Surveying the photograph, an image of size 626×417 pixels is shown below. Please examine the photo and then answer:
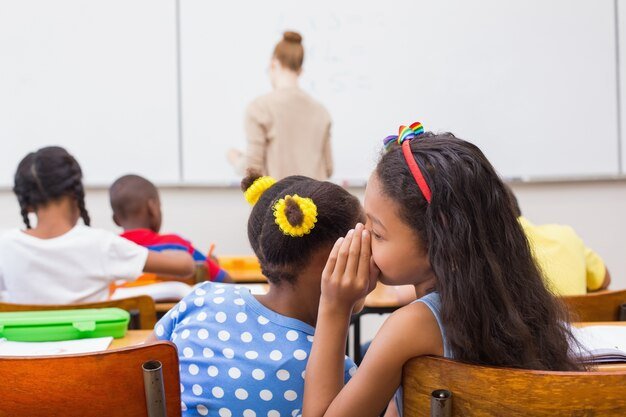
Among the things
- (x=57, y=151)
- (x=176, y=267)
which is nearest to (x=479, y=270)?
(x=176, y=267)

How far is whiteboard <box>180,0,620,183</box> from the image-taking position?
14.6ft

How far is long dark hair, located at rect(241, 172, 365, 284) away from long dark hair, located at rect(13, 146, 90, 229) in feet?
3.64

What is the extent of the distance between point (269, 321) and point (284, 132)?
2512mm

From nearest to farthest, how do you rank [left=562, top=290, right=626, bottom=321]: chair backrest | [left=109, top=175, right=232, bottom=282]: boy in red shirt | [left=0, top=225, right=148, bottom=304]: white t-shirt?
[left=562, top=290, right=626, bottom=321]: chair backrest
[left=0, top=225, right=148, bottom=304]: white t-shirt
[left=109, top=175, right=232, bottom=282]: boy in red shirt

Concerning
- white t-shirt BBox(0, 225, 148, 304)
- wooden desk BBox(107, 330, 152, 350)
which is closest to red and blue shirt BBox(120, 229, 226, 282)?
white t-shirt BBox(0, 225, 148, 304)

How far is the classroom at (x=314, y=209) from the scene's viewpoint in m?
1.08

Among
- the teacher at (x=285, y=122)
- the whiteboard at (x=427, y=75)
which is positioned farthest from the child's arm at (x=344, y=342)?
the whiteboard at (x=427, y=75)

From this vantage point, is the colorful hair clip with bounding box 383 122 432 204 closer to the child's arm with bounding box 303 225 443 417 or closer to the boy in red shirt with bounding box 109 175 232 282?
the child's arm with bounding box 303 225 443 417

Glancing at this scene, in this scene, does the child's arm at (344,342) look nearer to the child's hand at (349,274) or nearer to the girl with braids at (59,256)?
the child's hand at (349,274)

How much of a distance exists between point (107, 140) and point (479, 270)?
3.77m

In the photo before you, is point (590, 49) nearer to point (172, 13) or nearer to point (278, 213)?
point (172, 13)

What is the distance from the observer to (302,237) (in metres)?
1.36

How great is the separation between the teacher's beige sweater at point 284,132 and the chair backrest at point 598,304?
207 cm

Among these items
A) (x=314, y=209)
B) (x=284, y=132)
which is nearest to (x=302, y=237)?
(x=314, y=209)
